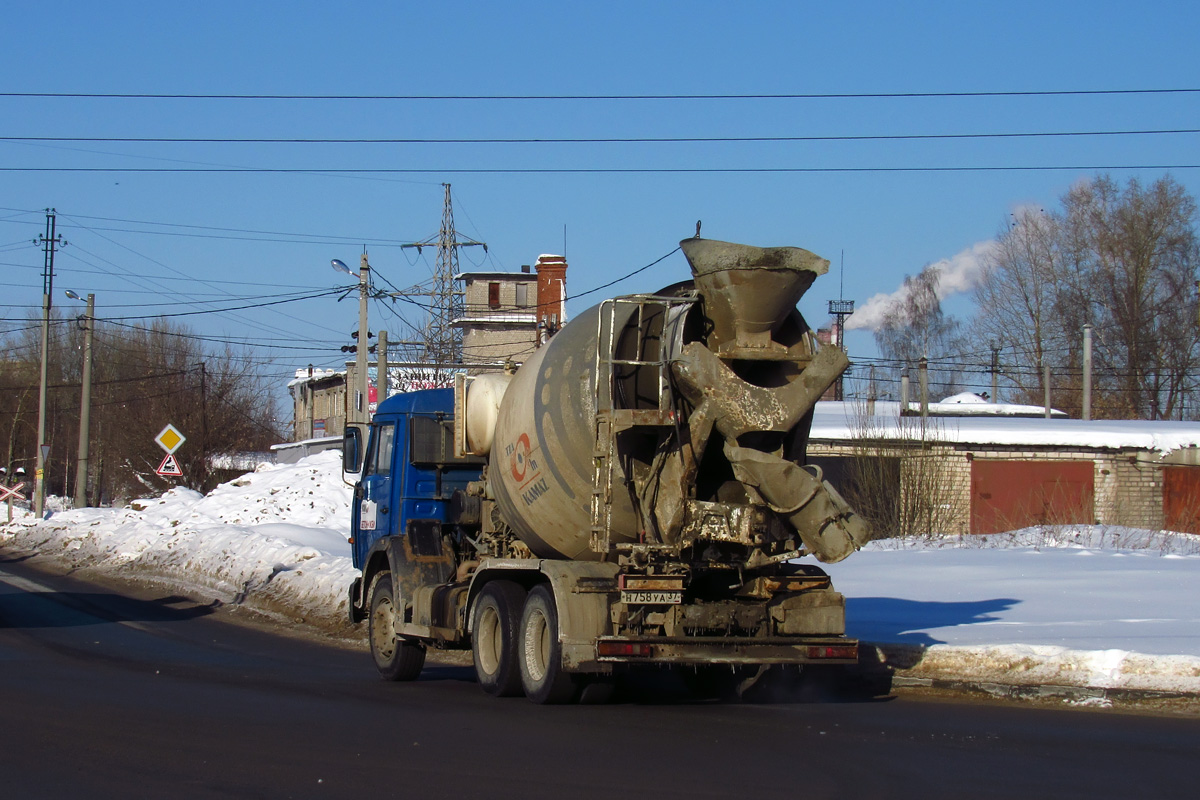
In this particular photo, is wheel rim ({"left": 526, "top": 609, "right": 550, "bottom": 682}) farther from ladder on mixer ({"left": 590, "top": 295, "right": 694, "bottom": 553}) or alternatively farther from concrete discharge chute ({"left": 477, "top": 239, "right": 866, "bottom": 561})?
ladder on mixer ({"left": 590, "top": 295, "right": 694, "bottom": 553})

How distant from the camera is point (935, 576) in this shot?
18109mm

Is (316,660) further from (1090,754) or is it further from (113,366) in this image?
(113,366)

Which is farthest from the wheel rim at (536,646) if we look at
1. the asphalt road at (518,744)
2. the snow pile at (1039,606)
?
the snow pile at (1039,606)

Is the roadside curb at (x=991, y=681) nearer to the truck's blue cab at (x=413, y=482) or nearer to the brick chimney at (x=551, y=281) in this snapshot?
the truck's blue cab at (x=413, y=482)

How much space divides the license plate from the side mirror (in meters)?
5.82

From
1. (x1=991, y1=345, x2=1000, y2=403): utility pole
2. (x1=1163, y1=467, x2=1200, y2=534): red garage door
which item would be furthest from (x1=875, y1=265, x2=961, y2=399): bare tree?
(x1=1163, y1=467, x2=1200, y2=534): red garage door

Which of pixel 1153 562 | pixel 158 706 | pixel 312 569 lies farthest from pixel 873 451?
pixel 158 706

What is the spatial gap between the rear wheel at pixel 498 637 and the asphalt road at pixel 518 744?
0.21 m

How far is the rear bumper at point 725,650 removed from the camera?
8.87 metres

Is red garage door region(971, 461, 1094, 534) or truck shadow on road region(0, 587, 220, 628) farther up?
red garage door region(971, 461, 1094, 534)

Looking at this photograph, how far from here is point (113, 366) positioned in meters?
68.2

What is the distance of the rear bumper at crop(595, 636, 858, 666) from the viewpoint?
887 cm

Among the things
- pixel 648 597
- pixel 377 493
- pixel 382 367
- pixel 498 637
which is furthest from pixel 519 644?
pixel 382 367

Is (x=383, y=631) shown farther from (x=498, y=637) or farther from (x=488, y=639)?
(x=498, y=637)
